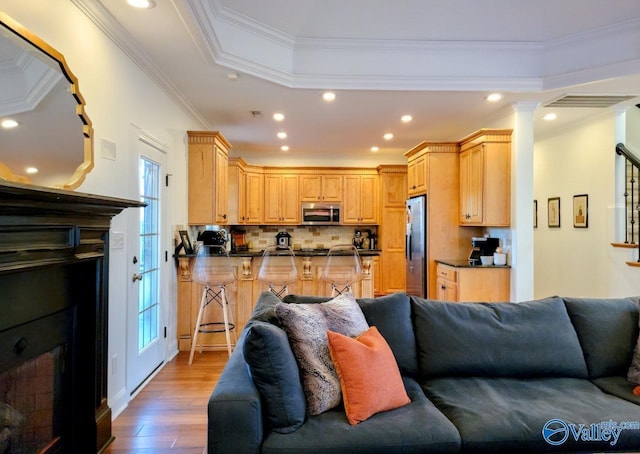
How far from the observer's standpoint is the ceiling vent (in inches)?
146

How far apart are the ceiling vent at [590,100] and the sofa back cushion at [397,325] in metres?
3.18

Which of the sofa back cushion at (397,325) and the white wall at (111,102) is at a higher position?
the white wall at (111,102)

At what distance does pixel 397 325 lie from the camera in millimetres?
2027

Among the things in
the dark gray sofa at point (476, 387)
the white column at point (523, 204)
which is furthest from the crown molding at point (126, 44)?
the white column at point (523, 204)

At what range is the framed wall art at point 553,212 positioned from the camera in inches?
203

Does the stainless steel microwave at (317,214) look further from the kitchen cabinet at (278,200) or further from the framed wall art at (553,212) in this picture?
the framed wall art at (553,212)

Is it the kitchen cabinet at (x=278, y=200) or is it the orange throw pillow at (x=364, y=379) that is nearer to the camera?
the orange throw pillow at (x=364, y=379)

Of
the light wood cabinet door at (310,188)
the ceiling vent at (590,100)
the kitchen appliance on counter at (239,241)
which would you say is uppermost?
the ceiling vent at (590,100)

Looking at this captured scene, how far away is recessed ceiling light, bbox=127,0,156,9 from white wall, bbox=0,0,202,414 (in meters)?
0.28

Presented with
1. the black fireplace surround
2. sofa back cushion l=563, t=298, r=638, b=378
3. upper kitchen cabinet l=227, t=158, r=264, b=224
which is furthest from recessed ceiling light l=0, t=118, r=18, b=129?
upper kitchen cabinet l=227, t=158, r=264, b=224

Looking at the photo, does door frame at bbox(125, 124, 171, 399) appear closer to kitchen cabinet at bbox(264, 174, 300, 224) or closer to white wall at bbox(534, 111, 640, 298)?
kitchen cabinet at bbox(264, 174, 300, 224)

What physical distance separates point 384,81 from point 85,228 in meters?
2.82

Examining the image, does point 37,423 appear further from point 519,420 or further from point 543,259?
point 543,259

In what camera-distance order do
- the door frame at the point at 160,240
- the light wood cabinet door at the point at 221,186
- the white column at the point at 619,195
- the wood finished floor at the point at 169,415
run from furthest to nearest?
the white column at the point at 619,195 < the light wood cabinet door at the point at 221,186 < the door frame at the point at 160,240 < the wood finished floor at the point at 169,415
